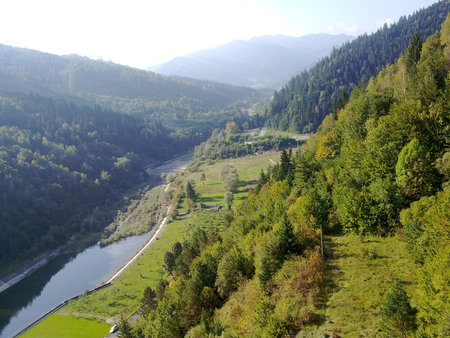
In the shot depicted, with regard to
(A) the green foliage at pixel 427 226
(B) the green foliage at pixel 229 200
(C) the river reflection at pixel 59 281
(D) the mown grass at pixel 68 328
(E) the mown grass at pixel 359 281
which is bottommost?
(C) the river reflection at pixel 59 281

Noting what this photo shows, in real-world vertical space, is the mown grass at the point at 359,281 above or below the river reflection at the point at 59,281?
above

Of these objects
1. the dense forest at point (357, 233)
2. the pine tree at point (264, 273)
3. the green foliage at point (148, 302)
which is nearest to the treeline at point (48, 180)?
the green foliage at point (148, 302)

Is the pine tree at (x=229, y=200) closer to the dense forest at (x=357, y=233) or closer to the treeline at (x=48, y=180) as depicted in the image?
the dense forest at (x=357, y=233)

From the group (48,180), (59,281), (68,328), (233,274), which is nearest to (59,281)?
(59,281)

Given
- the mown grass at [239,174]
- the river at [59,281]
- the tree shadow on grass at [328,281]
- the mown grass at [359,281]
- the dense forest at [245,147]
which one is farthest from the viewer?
the dense forest at [245,147]

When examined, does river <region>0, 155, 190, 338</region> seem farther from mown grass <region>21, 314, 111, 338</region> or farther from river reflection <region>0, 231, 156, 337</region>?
mown grass <region>21, 314, 111, 338</region>

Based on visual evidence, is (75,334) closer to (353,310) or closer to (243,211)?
(243,211)
